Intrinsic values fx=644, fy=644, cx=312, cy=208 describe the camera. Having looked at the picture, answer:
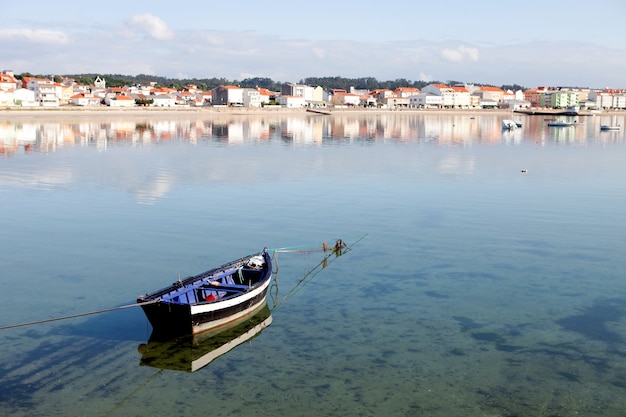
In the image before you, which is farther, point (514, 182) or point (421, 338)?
point (514, 182)

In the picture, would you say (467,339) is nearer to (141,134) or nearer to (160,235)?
(160,235)

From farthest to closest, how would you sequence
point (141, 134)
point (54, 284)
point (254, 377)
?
point (141, 134) < point (54, 284) < point (254, 377)

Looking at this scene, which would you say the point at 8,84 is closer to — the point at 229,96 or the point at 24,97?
the point at 24,97

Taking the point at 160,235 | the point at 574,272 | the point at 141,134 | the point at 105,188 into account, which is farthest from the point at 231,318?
the point at 141,134

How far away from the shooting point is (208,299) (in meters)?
15.6

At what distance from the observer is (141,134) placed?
79562mm

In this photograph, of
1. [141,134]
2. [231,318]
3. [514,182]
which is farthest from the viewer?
[141,134]

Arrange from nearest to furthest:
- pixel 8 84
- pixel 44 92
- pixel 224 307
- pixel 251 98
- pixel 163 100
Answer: pixel 224 307
pixel 8 84
pixel 44 92
pixel 163 100
pixel 251 98

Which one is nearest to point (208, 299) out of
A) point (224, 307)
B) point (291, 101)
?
point (224, 307)

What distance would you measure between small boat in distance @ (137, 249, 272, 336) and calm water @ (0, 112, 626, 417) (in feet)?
2.35

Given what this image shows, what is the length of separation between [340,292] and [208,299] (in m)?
3.83

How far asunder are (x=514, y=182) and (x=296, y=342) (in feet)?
91.3

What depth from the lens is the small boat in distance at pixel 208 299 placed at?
1418 cm

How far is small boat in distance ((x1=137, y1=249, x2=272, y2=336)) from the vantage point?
14.2m
